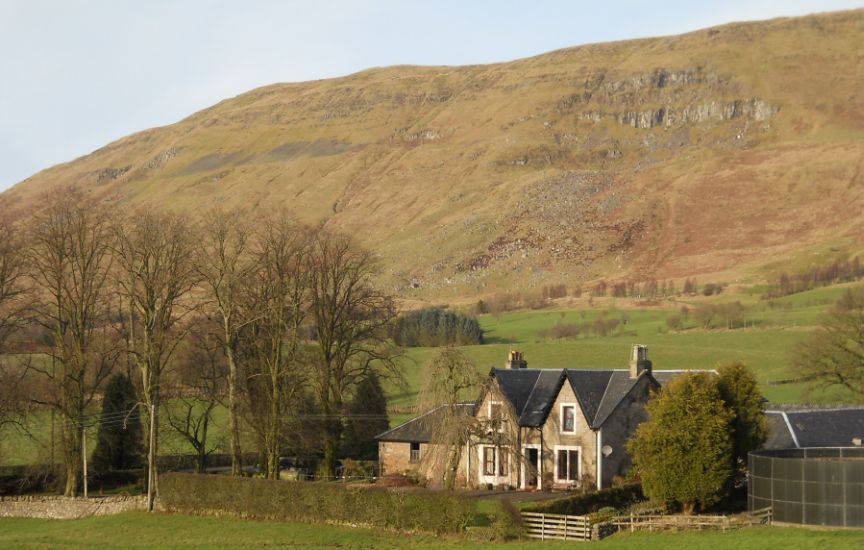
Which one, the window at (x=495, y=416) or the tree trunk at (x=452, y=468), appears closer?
the tree trunk at (x=452, y=468)

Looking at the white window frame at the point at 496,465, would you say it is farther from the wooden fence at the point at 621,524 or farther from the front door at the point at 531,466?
the wooden fence at the point at 621,524

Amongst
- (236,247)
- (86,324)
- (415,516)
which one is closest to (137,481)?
(86,324)

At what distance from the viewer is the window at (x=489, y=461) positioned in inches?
2202

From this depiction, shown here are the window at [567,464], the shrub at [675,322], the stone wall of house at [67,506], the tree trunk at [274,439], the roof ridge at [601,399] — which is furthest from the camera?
the shrub at [675,322]

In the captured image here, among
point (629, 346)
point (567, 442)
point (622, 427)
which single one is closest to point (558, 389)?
point (567, 442)

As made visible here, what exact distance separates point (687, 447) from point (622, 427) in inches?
Answer: 306

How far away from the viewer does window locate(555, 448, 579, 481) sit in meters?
54.1

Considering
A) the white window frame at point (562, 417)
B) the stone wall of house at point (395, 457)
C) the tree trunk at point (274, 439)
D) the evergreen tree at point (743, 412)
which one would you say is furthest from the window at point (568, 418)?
the tree trunk at point (274, 439)

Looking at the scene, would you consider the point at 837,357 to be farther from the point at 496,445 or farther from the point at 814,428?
the point at 496,445

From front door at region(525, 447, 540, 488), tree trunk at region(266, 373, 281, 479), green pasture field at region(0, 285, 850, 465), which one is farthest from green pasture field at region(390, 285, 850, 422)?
front door at region(525, 447, 540, 488)

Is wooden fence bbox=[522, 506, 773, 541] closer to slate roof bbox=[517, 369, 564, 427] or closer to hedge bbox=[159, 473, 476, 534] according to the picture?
hedge bbox=[159, 473, 476, 534]

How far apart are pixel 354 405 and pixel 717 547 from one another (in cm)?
3339

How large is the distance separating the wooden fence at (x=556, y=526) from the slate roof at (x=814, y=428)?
13.8 meters

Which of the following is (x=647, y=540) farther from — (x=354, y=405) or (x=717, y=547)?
(x=354, y=405)
